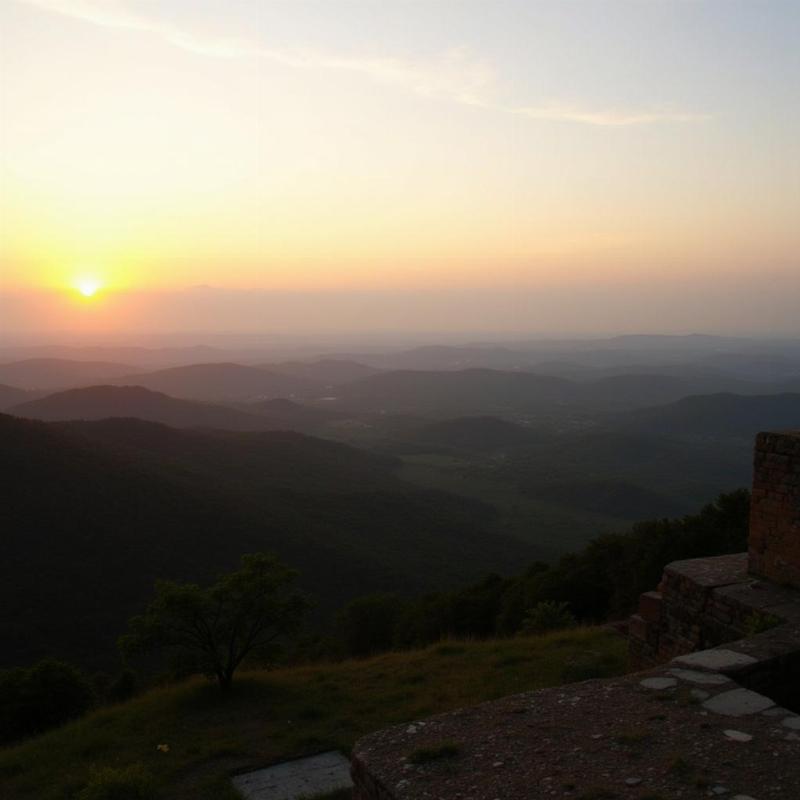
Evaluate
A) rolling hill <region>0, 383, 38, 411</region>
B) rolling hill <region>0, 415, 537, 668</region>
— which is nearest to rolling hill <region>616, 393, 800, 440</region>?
rolling hill <region>0, 415, 537, 668</region>

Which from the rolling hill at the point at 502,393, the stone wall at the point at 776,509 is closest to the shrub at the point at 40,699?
the stone wall at the point at 776,509

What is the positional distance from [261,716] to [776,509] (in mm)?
7805

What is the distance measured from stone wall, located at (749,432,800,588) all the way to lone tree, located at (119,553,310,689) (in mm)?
7979

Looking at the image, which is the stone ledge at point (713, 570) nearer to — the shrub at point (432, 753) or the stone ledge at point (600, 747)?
the stone ledge at point (600, 747)

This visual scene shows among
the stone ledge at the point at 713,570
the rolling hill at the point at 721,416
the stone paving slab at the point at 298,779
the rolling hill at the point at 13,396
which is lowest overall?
the rolling hill at the point at 721,416

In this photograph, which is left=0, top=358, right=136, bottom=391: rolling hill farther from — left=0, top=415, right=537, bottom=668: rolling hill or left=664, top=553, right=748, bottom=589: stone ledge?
left=664, top=553, right=748, bottom=589: stone ledge

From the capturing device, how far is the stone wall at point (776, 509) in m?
6.95

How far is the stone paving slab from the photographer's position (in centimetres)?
717

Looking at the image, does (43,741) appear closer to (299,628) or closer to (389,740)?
(299,628)

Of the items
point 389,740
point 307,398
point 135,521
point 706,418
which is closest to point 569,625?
point 389,740

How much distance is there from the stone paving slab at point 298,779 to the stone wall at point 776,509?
538cm

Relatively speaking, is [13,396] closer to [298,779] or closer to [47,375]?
[47,375]

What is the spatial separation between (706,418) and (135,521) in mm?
117556

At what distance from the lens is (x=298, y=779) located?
24.6ft
